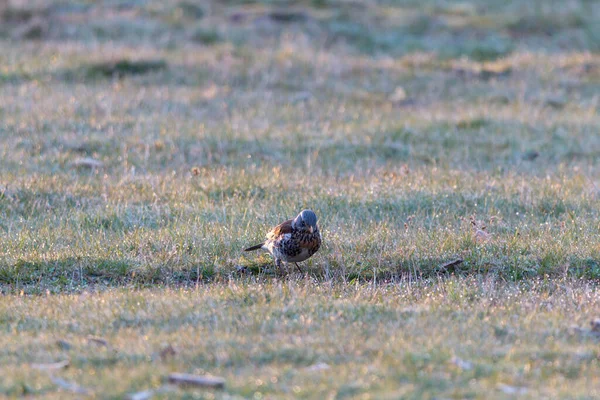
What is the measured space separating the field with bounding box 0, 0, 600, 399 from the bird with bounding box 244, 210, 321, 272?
0.26 m

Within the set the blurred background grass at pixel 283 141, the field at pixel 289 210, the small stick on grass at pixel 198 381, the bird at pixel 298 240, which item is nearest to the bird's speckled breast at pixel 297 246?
the bird at pixel 298 240

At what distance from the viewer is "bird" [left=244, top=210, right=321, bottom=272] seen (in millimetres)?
7934

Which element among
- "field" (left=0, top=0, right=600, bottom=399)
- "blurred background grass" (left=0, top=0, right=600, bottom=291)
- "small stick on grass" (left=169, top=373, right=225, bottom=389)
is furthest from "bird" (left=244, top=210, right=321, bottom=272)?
"small stick on grass" (left=169, top=373, right=225, bottom=389)

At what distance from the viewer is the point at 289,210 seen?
391 inches

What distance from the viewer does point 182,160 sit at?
12242 mm

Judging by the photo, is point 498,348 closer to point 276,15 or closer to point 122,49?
point 122,49

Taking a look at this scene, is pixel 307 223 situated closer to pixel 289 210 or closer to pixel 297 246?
pixel 297 246

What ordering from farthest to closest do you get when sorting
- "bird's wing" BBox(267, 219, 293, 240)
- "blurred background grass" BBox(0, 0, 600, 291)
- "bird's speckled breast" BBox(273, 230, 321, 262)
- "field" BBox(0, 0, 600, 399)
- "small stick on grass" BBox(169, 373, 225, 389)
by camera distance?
"blurred background grass" BBox(0, 0, 600, 291)
"bird's wing" BBox(267, 219, 293, 240)
"bird's speckled breast" BBox(273, 230, 321, 262)
"field" BBox(0, 0, 600, 399)
"small stick on grass" BBox(169, 373, 225, 389)

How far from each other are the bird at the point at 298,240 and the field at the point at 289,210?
0.86 ft

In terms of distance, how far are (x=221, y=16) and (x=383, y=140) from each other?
10.7 meters

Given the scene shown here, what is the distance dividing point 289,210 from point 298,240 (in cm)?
205

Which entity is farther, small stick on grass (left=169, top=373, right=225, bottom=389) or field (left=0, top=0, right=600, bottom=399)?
field (left=0, top=0, right=600, bottom=399)

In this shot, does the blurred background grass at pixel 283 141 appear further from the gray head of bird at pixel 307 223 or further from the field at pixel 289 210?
the gray head of bird at pixel 307 223

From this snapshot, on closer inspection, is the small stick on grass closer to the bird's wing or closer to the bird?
the bird
